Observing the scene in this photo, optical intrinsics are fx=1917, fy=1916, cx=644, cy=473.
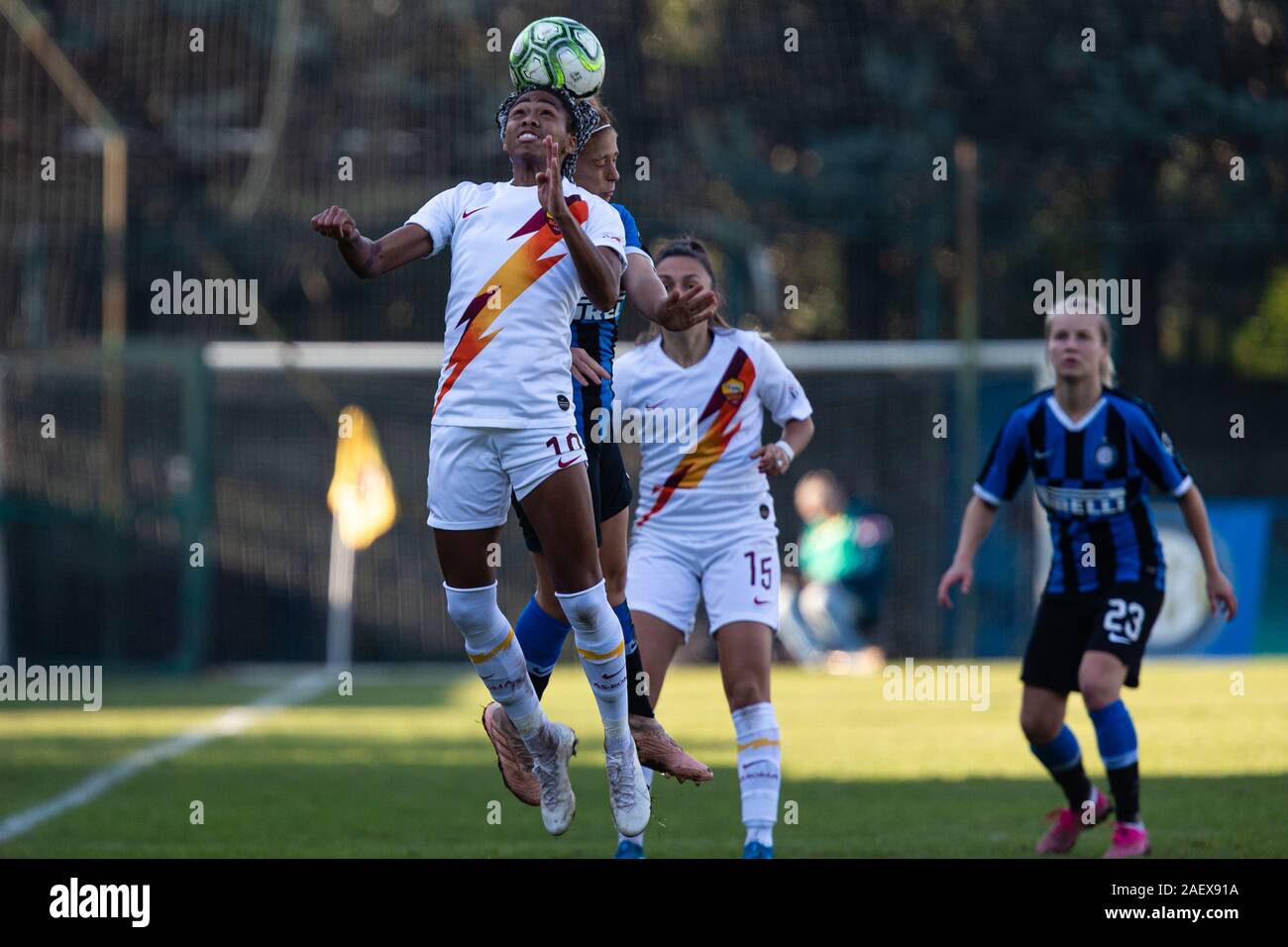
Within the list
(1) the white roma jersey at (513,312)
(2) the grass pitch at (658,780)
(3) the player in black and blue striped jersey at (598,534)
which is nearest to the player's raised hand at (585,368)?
(3) the player in black and blue striped jersey at (598,534)

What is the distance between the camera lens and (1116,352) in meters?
22.1

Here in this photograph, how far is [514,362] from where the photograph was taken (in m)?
5.90

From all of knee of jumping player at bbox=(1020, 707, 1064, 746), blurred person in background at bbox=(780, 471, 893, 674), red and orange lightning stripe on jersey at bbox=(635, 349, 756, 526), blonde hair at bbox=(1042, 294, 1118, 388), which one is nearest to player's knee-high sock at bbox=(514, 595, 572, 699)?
red and orange lightning stripe on jersey at bbox=(635, 349, 756, 526)

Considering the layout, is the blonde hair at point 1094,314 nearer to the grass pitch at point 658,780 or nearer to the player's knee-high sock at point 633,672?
the grass pitch at point 658,780

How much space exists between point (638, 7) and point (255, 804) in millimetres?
16348

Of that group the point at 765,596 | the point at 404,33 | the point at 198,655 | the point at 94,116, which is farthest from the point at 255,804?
the point at 404,33

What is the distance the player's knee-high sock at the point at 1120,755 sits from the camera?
795 cm

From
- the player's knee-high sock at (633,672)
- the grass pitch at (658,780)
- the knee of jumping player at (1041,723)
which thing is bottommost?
the grass pitch at (658,780)

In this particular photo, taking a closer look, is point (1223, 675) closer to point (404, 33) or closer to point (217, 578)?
point (217, 578)

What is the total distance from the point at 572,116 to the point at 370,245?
0.82m

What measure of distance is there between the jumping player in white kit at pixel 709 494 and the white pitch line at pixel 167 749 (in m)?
3.33

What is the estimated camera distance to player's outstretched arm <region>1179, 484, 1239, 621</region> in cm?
784

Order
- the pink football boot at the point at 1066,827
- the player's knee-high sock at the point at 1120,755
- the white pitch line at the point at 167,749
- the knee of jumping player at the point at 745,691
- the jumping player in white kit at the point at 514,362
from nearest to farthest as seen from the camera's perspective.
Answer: the jumping player in white kit at the point at 514,362, the knee of jumping player at the point at 745,691, the player's knee-high sock at the point at 1120,755, the pink football boot at the point at 1066,827, the white pitch line at the point at 167,749

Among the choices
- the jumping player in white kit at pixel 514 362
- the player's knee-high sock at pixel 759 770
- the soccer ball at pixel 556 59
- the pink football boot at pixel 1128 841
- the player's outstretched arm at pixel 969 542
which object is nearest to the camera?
the jumping player in white kit at pixel 514 362
